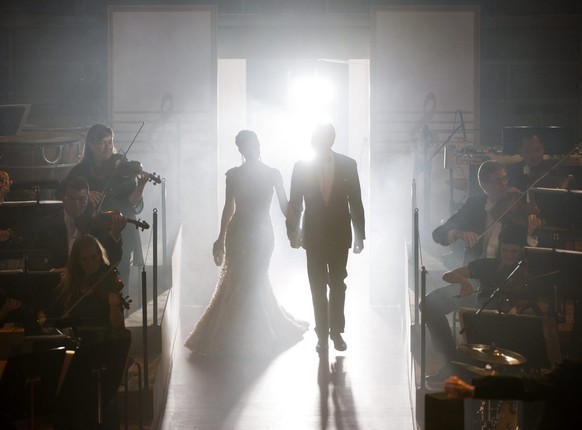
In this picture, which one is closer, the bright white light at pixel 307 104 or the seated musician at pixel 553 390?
the seated musician at pixel 553 390

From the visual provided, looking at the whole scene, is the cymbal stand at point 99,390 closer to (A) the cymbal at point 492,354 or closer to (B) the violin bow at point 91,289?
(B) the violin bow at point 91,289

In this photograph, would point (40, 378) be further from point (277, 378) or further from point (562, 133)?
point (562, 133)

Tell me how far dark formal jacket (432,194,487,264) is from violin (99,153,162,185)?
6.66 feet

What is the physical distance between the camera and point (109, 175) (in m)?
7.67

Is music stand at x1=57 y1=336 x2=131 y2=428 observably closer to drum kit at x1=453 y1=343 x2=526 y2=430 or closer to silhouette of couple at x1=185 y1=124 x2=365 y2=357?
drum kit at x1=453 y1=343 x2=526 y2=430

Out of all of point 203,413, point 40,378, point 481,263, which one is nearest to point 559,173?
point 481,263

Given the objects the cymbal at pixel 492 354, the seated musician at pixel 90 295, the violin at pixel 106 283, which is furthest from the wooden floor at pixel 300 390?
the cymbal at pixel 492 354

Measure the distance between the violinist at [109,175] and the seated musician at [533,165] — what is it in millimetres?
2731

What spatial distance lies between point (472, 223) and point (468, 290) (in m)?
0.58

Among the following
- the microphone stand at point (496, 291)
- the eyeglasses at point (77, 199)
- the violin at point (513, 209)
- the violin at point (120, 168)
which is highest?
the violin at point (120, 168)

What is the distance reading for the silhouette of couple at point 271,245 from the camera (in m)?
7.63

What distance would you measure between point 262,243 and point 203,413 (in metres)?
1.78

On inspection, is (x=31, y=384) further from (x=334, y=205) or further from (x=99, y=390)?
(x=334, y=205)

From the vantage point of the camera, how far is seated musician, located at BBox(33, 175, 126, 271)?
6.73m
